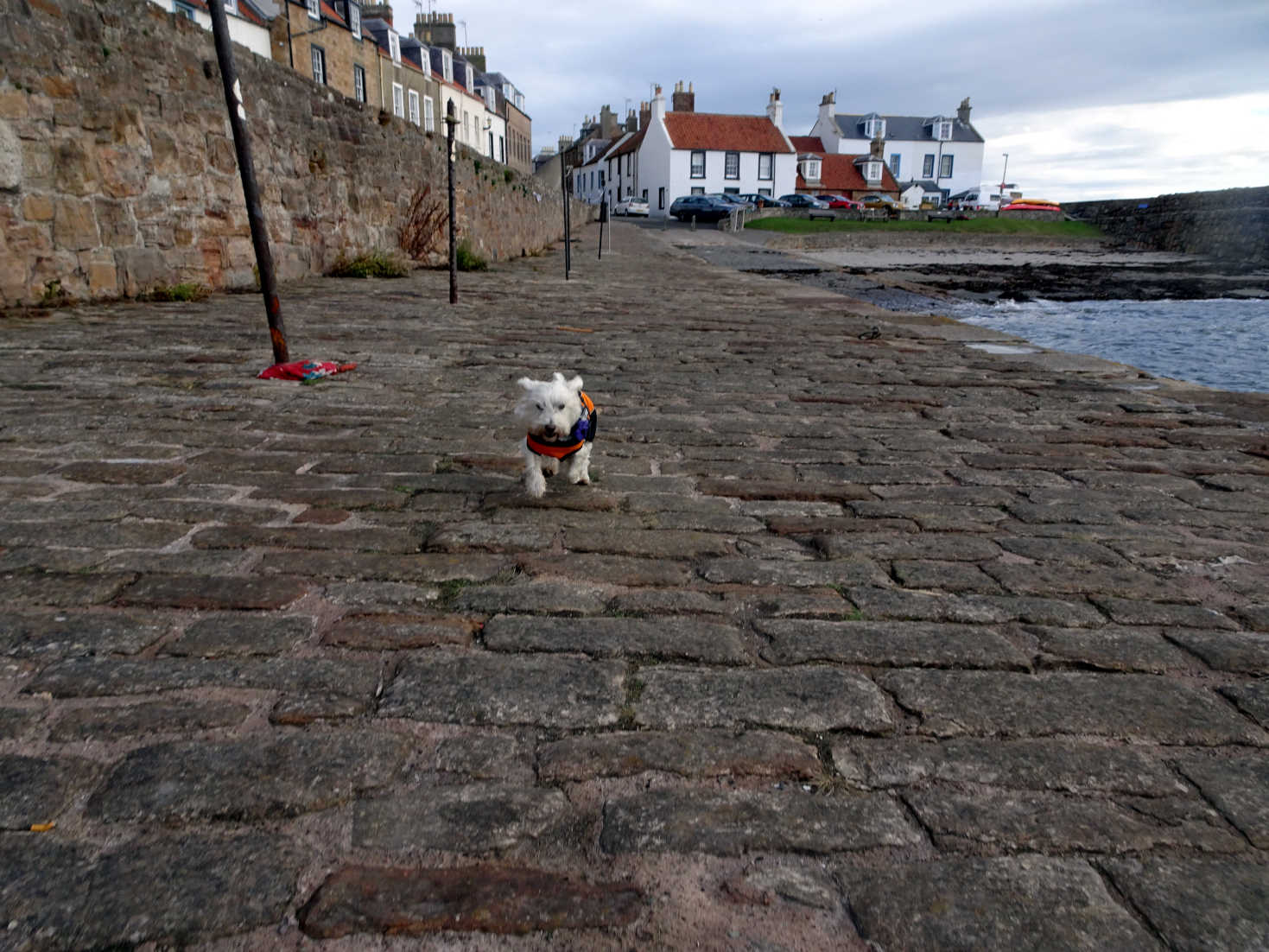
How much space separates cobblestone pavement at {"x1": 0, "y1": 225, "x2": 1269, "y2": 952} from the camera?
1453 millimetres

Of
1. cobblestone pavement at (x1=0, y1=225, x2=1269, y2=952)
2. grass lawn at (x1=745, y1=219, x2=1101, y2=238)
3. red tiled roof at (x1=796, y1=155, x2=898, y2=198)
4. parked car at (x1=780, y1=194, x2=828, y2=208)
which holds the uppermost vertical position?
red tiled roof at (x1=796, y1=155, x2=898, y2=198)

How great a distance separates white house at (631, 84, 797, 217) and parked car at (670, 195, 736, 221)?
16.8m

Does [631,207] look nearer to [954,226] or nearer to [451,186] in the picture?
[954,226]

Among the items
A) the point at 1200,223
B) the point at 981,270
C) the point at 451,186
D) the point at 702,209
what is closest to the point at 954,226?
the point at 1200,223

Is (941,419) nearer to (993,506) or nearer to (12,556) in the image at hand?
(993,506)

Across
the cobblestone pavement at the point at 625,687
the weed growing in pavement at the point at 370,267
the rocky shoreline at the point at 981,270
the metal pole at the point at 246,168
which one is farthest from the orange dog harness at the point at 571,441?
the weed growing in pavement at the point at 370,267

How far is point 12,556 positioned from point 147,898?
6.11ft

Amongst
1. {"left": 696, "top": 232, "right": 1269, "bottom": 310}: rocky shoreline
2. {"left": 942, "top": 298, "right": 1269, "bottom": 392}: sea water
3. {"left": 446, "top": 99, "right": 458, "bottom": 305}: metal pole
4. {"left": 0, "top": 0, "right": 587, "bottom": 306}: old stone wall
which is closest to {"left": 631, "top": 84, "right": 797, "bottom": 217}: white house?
{"left": 696, "top": 232, "right": 1269, "bottom": 310}: rocky shoreline

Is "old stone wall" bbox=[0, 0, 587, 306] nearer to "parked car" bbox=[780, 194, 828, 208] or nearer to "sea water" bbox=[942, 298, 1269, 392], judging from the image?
"sea water" bbox=[942, 298, 1269, 392]

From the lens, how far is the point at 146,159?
27.4 ft

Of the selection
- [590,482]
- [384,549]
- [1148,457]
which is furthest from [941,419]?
[384,549]

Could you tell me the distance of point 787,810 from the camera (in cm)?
168

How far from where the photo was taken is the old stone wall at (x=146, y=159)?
7109 mm

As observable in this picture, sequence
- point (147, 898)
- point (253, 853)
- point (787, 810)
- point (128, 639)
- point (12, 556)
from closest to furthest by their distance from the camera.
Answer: point (147, 898), point (253, 853), point (787, 810), point (128, 639), point (12, 556)
